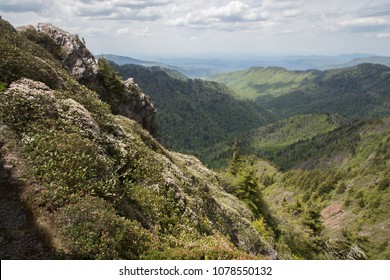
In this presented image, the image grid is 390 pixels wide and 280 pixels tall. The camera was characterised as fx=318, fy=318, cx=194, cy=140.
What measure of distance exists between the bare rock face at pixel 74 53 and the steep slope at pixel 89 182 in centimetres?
3050

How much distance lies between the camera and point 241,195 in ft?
208

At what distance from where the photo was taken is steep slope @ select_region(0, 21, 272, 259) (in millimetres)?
15578

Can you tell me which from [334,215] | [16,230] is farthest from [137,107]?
[334,215]

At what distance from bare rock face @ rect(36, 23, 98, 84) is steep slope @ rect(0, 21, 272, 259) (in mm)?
30505

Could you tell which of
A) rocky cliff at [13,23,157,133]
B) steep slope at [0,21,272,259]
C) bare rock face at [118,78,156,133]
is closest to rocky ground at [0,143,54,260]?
steep slope at [0,21,272,259]

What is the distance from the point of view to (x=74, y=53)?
62.9 meters

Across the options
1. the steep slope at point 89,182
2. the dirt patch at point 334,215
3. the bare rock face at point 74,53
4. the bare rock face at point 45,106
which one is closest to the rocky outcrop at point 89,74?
the bare rock face at point 74,53

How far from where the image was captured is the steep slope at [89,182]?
51.1 feet

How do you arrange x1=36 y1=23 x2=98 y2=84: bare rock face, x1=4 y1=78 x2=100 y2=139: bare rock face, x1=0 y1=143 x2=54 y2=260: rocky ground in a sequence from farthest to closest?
x1=36 y1=23 x2=98 y2=84: bare rock face → x1=4 y1=78 x2=100 y2=139: bare rock face → x1=0 y1=143 x2=54 y2=260: rocky ground

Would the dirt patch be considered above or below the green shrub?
below

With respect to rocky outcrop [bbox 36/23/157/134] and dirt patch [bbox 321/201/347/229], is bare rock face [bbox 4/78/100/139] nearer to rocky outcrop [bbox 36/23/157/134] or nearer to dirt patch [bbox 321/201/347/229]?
rocky outcrop [bbox 36/23/157/134]

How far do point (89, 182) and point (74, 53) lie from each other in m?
51.8

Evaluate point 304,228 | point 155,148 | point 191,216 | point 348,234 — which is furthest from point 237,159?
point 191,216

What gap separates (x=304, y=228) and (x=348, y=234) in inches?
916
